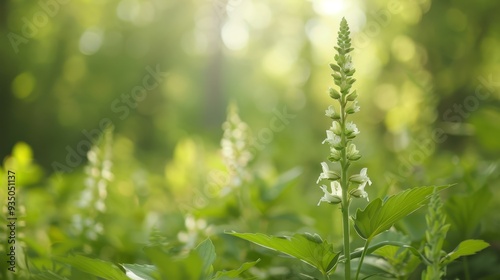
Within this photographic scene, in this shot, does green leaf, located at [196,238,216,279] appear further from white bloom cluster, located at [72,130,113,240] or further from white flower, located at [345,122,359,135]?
white bloom cluster, located at [72,130,113,240]

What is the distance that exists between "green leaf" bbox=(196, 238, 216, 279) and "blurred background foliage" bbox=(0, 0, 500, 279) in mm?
142

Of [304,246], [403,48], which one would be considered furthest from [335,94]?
[403,48]

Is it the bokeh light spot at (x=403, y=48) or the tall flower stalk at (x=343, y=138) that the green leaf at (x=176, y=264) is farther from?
the bokeh light spot at (x=403, y=48)

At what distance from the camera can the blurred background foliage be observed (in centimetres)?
285

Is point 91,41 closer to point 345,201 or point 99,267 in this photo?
point 99,267

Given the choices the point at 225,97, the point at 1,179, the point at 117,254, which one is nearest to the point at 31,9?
the point at 1,179

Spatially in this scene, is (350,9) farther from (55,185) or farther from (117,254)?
(117,254)

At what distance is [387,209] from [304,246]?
0.84 feet

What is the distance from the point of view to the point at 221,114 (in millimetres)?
17250

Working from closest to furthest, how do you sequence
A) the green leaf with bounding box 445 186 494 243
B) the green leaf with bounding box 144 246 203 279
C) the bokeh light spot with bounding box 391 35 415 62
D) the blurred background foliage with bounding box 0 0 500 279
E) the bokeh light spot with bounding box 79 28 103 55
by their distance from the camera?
the green leaf with bounding box 144 246 203 279, the green leaf with bounding box 445 186 494 243, the blurred background foliage with bounding box 0 0 500 279, the bokeh light spot with bounding box 391 35 415 62, the bokeh light spot with bounding box 79 28 103 55

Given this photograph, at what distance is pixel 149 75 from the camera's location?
13672mm

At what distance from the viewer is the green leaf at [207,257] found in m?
1.50

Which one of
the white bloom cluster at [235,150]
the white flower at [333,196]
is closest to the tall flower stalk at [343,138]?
the white flower at [333,196]

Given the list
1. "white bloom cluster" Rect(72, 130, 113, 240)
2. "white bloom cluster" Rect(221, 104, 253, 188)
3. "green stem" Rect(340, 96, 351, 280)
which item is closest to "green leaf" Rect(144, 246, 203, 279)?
"green stem" Rect(340, 96, 351, 280)
